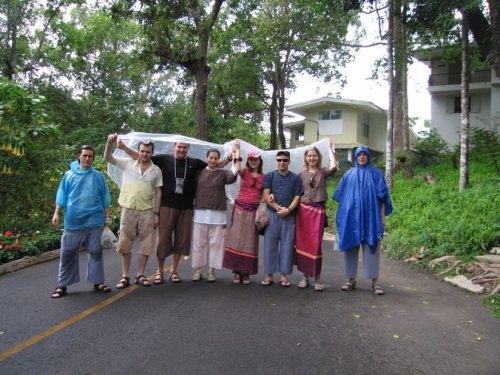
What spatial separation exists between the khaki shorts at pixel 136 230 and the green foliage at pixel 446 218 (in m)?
5.30

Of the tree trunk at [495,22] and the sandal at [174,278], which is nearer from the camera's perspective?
the sandal at [174,278]

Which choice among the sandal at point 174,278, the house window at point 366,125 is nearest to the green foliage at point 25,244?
Result: the sandal at point 174,278

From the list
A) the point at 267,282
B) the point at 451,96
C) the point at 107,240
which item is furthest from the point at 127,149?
the point at 451,96

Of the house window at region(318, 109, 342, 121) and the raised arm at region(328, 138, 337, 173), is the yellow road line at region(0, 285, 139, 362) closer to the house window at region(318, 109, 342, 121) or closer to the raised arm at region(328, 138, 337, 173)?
the raised arm at region(328, 138, 337, 173)

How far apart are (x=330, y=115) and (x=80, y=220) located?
26177mm

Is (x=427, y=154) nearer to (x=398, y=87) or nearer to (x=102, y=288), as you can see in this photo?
(x=398, y=87)

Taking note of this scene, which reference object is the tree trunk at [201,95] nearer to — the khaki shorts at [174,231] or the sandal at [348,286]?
the khaki shorts at [174,231]

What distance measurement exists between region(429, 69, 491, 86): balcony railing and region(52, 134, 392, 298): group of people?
22.6m

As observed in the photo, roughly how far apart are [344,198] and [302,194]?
59cm

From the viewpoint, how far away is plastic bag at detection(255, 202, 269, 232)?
6.05 metres

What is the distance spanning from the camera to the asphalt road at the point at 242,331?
138 inches

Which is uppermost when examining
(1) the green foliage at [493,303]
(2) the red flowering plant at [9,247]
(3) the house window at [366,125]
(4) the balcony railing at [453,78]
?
(4) the balcony railing at [453,78]

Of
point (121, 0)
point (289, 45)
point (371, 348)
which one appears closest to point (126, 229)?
point (371, 348)

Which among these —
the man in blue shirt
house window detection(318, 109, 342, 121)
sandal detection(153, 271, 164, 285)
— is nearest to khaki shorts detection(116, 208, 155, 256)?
sandal detection(153, 271, 164, 285)
